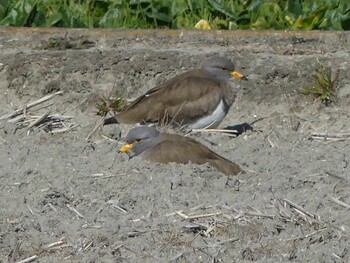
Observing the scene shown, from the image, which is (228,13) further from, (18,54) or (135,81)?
(18,54)

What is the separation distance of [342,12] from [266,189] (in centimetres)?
438

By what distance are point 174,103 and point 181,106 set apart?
7cm

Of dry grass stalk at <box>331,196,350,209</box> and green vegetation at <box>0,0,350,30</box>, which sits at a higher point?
dry grass stalk at <box>331,196,350,209</box>

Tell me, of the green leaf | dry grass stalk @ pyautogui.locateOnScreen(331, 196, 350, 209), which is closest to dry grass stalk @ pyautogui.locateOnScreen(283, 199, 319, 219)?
dry grass stalk @ pyautogui.locateOnScreen(331, 196, 350, 209)

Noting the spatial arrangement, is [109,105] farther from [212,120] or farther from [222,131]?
[222,131]

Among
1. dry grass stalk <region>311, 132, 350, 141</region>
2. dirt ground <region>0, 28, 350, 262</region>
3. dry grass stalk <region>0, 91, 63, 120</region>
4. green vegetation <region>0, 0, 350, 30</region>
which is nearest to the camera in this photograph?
dirt ground <region>0, 28, 350, 262</region>

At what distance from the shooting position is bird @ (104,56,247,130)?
9.83 metres

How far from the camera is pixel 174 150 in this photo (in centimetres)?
835

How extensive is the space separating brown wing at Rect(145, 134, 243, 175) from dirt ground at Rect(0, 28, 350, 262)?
0.48 ft

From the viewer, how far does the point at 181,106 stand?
32.4ft

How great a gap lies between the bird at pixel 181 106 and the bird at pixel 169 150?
87 cm

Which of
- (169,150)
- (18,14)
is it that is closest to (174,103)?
(169,150)

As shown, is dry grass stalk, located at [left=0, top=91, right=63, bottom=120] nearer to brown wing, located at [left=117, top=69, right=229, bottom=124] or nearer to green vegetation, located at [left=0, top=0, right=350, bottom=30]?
brown wing, located at [left=117, top=69, right=229, bottom=124]

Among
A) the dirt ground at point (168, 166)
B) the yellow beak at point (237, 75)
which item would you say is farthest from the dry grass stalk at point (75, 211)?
the yellow beak at point (237, 75)
